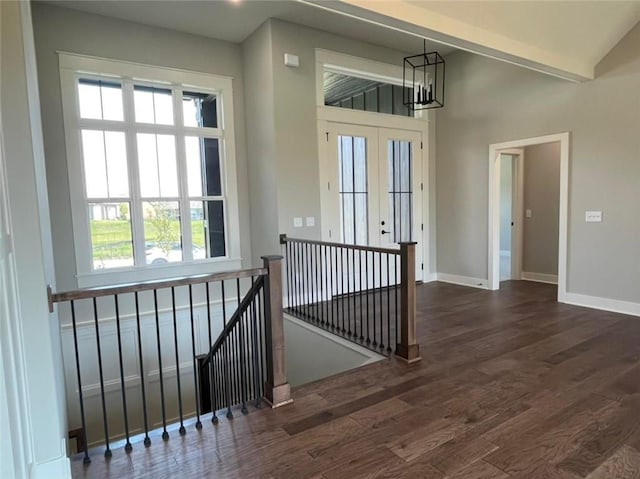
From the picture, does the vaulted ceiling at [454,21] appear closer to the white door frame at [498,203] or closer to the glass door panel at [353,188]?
the white door frame at [498,203]

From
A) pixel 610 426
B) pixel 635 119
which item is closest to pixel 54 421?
pixel 610 426

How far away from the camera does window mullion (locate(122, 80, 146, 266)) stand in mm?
4680

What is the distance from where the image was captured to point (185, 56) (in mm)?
4922

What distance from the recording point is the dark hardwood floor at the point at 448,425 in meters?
1.92

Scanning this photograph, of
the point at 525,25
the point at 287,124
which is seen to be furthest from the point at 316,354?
the point at 525,25

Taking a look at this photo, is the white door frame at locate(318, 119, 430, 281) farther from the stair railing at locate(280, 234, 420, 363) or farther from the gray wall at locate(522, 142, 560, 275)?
the gray wall at locate(522, 142, 560, 275)

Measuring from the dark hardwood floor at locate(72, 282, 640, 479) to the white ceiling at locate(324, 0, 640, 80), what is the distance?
Result: 2668 mm

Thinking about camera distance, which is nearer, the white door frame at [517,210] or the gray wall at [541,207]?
the gray wall at [541,207]

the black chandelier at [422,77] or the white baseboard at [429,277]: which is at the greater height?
the black chandelier at [422,77]

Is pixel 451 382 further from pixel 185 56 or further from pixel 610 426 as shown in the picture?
pixel 185 56

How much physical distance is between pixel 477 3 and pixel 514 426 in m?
3.10

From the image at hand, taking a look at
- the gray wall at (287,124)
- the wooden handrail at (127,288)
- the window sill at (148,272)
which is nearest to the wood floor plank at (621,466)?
the wooden handrail at (127,288)

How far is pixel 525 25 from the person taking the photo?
136 inches

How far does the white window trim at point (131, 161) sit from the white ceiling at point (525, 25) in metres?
2.97
